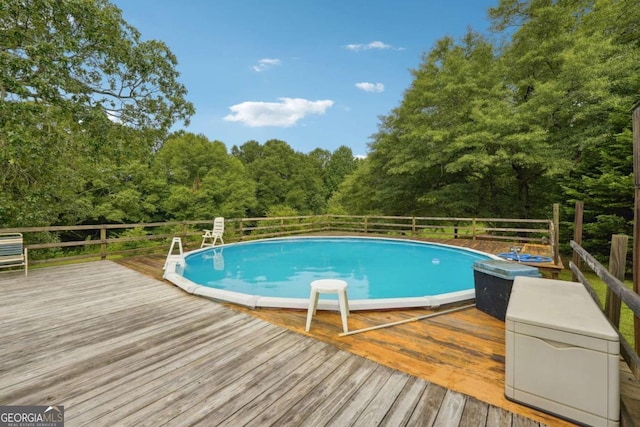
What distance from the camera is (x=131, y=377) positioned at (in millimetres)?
1945

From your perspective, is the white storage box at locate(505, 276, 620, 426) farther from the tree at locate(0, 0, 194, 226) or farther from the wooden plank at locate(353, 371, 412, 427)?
the tree at locate(0, 0, 194, 226)

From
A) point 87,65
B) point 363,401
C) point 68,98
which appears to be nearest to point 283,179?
point 87,65

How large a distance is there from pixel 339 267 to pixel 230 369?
A: 460cm

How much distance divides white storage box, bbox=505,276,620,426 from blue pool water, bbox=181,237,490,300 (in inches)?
117

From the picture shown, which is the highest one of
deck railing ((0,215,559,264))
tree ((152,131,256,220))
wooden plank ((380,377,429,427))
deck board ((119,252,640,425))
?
tree ((152,131,256,220))

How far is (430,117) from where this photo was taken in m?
10.9

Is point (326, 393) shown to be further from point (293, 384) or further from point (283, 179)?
point (283, 179)

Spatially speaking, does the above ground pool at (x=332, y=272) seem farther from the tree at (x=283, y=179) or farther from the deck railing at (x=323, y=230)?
the tree at (x=283, y=179)

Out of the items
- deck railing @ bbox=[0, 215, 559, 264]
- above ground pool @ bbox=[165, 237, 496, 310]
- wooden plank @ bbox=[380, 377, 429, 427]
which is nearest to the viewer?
wooden plank @ bbox=[380, 377, 429, 427]

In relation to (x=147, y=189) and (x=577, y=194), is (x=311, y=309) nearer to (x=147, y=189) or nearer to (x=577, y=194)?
(x=577, y=194)

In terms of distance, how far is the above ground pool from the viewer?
137 inches

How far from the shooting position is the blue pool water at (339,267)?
16.7 feet

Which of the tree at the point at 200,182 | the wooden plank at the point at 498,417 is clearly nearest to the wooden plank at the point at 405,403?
the wooden plank at the point at 498,417

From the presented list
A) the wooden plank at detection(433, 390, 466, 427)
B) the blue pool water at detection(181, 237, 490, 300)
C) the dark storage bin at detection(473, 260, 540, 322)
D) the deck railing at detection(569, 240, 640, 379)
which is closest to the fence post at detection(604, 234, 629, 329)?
the deck railing at detection(569, 240, 640, 379)
